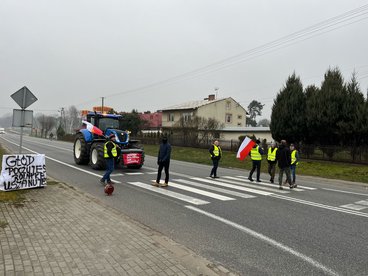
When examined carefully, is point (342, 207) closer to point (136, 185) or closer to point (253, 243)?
point (253, 243)

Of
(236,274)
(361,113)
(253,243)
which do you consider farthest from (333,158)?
(236,274)

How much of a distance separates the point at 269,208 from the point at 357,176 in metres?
11.2

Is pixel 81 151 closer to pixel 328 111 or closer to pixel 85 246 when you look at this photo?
pixel 85 246

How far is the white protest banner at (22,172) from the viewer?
9.09m

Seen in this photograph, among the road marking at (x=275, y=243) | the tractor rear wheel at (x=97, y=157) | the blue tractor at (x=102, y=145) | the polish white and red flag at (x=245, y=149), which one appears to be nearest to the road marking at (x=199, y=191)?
the road marking at (x=275, y=243)

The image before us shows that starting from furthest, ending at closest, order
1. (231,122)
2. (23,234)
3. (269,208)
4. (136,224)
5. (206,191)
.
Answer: (231,122) → (206,191) → (269,208) → (136,224) → (23,234)

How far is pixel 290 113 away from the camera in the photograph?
84.1 feet

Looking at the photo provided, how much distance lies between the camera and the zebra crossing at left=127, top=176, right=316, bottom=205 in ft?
30.7

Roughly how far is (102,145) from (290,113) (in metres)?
16.0

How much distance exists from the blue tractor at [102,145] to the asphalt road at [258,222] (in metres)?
3.13

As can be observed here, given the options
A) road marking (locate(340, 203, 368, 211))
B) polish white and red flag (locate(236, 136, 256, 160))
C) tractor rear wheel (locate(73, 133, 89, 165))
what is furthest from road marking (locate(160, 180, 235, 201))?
tractor rear wheel (locate(73, 133, 89, 165))

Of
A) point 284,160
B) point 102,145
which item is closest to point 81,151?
point 102,145

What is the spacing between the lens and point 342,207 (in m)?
8.60

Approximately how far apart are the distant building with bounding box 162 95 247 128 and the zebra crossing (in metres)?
38.5
